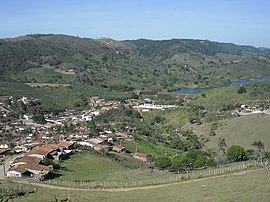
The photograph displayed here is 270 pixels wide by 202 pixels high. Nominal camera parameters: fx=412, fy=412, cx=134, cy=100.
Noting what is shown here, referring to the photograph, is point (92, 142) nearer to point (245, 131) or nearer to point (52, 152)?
point (52, 152)

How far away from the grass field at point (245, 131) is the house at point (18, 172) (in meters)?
34.2

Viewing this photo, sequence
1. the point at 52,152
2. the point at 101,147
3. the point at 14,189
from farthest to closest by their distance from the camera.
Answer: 1. the point at 101,147
2. the point at 52,152
3. the point at 14,189

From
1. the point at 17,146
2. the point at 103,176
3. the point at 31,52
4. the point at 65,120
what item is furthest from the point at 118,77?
the point at 103,176

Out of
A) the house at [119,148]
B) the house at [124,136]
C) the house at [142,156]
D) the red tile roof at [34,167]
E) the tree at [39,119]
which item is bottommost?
the house at [142,156]

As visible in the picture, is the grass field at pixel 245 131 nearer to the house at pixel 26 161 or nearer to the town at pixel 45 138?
the town at pixel 45 138

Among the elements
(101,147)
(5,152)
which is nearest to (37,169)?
(5,152)

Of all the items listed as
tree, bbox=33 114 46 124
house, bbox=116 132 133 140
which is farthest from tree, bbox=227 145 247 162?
tree, bbox=33 114 46 124

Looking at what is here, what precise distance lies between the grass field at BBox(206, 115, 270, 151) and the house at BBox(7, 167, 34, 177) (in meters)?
34.2

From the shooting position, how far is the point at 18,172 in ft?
136

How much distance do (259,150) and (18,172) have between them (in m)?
30.3

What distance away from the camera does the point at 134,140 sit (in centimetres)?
6962

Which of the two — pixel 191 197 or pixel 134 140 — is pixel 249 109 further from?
pixel 191 197

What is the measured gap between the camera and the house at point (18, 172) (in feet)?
136

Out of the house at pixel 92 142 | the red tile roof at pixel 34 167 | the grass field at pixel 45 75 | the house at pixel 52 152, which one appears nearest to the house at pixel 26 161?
the red tile roof at pixel 34 167
